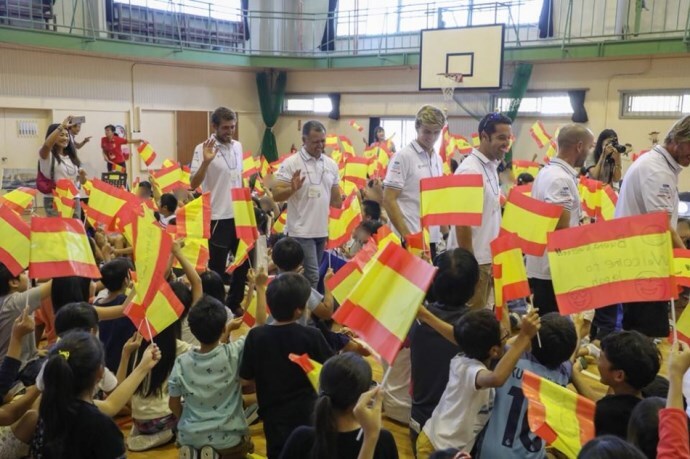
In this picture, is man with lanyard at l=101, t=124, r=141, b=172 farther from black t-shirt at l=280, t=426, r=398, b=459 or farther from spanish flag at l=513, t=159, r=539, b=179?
black t-shirt at l=280, t=426, r=398, b=459

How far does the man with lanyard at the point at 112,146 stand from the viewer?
10844 millimetres

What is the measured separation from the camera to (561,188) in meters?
3.07

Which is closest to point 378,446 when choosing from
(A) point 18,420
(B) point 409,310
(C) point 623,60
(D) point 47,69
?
(B) point 409,310

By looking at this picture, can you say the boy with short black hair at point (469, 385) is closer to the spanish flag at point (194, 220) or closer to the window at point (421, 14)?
the spanish flag at point (194, 220)

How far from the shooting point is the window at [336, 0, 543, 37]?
35.9 feet

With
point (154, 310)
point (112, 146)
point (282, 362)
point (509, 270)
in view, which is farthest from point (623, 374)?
point (112, 146)

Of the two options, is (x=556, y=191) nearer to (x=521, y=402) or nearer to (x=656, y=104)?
(x=521, y=402)

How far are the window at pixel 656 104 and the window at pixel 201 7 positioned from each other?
7.83 meters

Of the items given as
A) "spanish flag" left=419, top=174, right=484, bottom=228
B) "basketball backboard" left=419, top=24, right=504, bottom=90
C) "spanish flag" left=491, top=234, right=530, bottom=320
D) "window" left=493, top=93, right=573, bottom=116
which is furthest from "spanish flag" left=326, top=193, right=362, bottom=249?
"window" left=493, top=93, right=573, bottom=116

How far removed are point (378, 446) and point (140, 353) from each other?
172 centimetres

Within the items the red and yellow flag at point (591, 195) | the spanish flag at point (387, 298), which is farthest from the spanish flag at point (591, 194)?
the spanish flag at point (387, 298)

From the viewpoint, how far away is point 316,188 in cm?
409

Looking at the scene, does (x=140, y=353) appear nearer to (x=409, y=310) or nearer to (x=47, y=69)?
(x=409, y=310)

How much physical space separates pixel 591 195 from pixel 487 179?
1.88 meters
